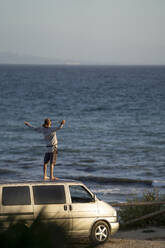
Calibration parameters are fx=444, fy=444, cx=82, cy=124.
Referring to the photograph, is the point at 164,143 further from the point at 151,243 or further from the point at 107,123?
the point at 151,243

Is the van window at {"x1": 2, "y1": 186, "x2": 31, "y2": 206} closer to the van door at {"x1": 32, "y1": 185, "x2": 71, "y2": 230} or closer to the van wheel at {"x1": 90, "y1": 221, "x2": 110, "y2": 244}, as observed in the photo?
the van door at {"x1": 32, "y1": 185, "x2": 71, "y2": 230}

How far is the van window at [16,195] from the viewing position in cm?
895

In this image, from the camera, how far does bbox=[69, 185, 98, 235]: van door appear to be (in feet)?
31.2

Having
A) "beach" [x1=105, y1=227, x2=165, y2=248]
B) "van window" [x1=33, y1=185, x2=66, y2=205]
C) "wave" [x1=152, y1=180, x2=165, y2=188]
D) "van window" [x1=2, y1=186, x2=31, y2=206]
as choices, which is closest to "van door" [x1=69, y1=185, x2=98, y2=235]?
"van window" [x1=33, y1=185, x2=66, y2=205]

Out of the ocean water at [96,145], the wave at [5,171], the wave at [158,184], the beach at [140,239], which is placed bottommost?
the ocean water at [96,145]

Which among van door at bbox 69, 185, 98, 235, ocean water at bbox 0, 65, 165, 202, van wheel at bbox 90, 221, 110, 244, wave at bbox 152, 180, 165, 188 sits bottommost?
ocean water at bbox 0, 65, 165, 202

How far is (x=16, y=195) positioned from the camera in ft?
29.8

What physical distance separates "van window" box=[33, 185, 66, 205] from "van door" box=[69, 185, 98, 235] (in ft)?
0.86

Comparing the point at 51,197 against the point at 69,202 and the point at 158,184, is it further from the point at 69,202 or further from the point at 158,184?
the point at 158,184

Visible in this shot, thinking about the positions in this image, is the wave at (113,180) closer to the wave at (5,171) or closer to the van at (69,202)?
the wave at (5,171)

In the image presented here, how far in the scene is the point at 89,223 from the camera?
9.68m

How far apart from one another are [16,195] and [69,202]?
3.97 feet

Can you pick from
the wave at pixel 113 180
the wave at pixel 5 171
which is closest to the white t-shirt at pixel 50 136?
the wave at pixel 113 180

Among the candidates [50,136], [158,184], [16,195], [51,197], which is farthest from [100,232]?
[158,184]
